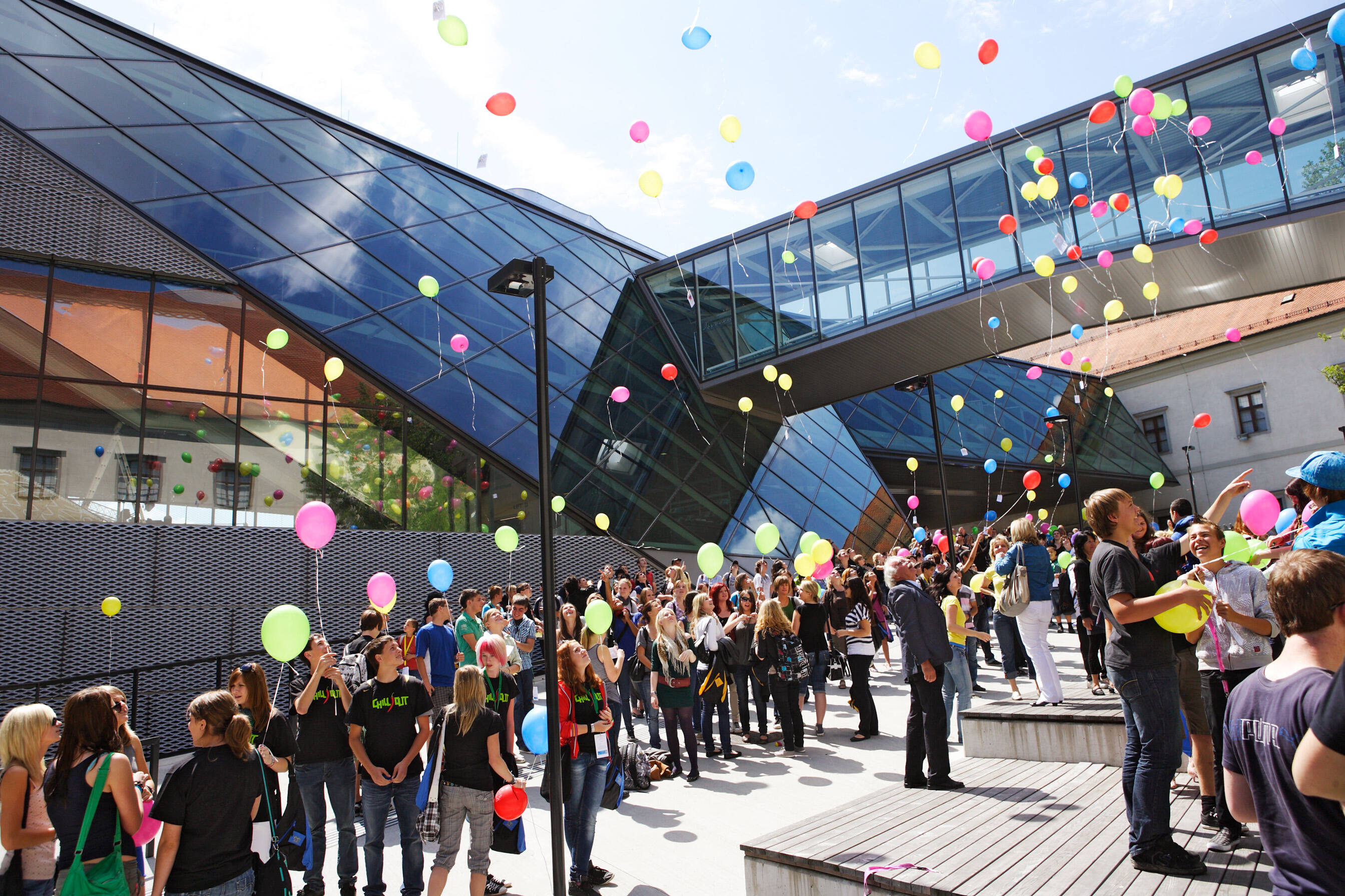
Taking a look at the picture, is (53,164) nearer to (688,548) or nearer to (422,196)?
(422,196)

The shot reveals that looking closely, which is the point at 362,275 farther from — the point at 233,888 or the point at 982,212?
the point at 233,888

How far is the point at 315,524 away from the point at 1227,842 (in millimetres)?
6405

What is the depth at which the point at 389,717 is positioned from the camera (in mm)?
4703

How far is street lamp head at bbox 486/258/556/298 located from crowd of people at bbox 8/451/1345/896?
2360 mm

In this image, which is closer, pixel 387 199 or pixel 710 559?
pixel 710 559

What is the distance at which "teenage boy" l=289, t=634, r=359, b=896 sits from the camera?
4.77 meters

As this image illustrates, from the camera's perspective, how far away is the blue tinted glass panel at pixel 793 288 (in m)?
17.3

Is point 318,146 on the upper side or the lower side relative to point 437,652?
upper

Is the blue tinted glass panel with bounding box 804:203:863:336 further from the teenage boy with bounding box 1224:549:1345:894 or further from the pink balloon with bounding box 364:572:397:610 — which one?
the teenage boy with bounding box 1224:549:1345:894

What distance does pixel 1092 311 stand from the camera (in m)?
15.4

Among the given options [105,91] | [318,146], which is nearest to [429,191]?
[318,146]

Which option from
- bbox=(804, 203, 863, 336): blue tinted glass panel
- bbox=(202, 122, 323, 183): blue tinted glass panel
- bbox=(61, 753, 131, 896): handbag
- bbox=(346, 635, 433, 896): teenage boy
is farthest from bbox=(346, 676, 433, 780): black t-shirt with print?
bbox=(804, 203, 863, 336): blue tinted glass panel

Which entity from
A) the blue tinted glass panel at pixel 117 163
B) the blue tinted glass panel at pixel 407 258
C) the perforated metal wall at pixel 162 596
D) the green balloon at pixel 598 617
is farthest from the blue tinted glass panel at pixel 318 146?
the green balloon at pixel 598 617

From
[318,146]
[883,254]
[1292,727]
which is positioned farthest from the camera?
[883,254]
